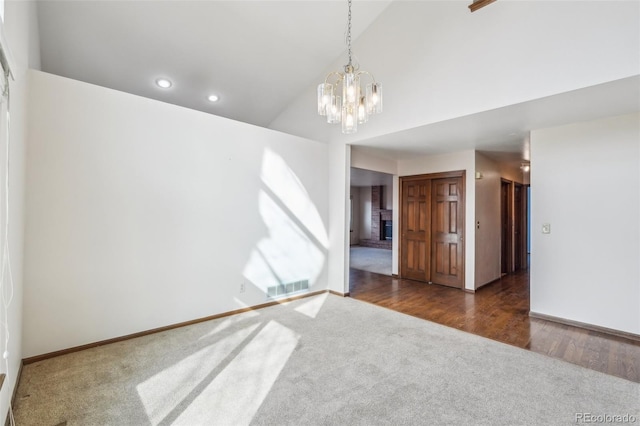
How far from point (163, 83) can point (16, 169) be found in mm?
2744

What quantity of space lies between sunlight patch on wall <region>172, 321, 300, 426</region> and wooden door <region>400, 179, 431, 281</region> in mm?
3470

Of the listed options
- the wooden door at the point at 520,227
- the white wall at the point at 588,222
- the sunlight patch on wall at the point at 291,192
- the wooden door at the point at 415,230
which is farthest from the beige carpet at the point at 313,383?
the wooden door at the point at 520,227

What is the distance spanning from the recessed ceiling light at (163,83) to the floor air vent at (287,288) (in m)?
3.32

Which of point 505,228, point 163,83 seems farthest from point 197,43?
point 505,228

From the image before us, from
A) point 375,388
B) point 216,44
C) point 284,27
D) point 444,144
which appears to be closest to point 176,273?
point 375,388

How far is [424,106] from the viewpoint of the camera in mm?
3574

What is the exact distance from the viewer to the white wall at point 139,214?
2.55 m

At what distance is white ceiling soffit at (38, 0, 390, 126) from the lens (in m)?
3.27

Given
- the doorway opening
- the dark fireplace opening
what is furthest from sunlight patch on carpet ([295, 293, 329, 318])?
the dark fireplace opening

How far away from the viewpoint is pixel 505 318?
3686 millimetres

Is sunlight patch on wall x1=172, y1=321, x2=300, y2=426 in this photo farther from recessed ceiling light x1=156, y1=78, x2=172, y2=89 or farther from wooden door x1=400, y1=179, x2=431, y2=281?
recessed ceiling light x1=156, y1=78, x2=172, y2=89

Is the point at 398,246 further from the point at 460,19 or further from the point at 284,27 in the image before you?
the point at 284,27

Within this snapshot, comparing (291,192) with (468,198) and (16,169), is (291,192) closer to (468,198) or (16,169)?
(16,169)

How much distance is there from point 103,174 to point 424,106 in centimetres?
359
